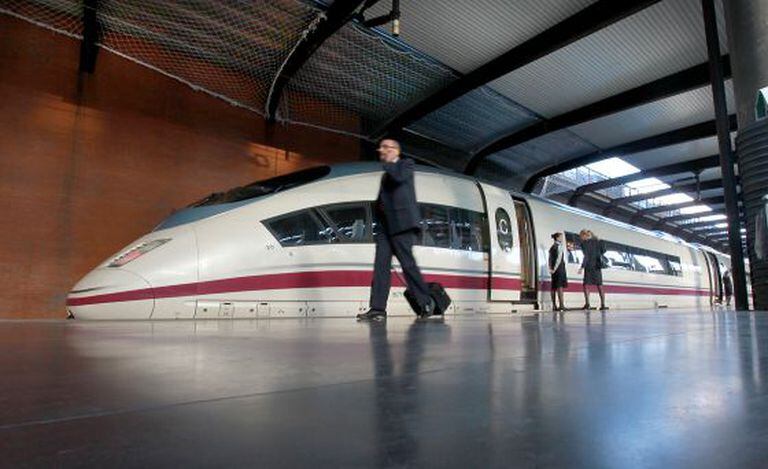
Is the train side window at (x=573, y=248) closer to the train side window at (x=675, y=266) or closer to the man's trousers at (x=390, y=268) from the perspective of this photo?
the train side window at (x=675, y=266)

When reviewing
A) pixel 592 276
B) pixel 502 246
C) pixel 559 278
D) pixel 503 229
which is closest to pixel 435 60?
pixel 503 229

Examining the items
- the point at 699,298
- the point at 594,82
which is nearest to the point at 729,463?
the point at 594,82

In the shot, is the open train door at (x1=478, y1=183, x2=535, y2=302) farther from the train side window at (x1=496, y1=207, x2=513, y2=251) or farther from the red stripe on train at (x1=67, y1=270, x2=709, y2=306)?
the red stripe on train at (x1=67, y1=270, x2=709, y2=306)

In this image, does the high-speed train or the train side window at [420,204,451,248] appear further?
the train side window at [420,204,451,248]

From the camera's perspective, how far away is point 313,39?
891 cm

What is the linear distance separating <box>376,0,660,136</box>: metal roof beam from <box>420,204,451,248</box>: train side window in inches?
174

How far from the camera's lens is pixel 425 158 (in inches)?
551

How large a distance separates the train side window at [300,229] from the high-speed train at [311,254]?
12 mm

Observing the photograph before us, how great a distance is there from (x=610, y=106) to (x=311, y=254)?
30.9ft

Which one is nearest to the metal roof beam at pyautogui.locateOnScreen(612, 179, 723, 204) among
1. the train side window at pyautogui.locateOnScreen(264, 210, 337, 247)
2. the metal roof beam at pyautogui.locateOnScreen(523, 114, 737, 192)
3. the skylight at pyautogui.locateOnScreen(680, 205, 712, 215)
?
the skylight at pyautogui.locateOnScreen(680, 205, 712, 215)

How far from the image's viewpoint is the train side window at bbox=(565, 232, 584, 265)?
9812 millimetres

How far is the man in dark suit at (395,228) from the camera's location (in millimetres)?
4211

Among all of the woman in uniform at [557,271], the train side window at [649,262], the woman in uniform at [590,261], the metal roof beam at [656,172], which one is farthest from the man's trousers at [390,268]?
the metal roof beam at [656,172]

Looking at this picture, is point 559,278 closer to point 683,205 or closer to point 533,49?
point 533,49
